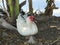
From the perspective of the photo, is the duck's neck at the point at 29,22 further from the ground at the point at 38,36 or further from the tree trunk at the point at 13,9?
the tree trunk at the point at 13,9

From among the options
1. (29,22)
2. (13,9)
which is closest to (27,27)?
(29,22)

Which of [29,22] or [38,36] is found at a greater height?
[29,22]

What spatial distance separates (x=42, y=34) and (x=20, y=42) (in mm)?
223

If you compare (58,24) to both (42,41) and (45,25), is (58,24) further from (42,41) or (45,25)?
(42,41)

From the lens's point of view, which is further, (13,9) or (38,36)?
(13,9)

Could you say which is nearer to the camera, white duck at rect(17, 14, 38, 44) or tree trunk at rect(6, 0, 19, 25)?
white duck at rect(17, 14, 38, 44)

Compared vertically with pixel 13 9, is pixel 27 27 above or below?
below

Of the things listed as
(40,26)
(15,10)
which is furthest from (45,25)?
(15,10)

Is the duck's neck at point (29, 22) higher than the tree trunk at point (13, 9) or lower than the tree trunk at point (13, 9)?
lower

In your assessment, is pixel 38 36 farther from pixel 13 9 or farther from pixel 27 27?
pixel 13 9

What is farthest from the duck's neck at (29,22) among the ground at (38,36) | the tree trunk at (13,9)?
the tree trunk at (13,9)

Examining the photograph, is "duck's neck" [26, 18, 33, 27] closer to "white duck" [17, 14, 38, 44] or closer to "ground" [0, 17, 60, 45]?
"white duck" [17, 14, 38, 44]

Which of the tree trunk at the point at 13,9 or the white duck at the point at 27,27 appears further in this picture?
the tree trunk at the point at 13,9

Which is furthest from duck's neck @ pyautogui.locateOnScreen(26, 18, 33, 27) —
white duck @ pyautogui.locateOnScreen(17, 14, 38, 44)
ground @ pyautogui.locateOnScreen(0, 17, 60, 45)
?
ground @ pyautogui.locateOnScreen(0, 17, 60, 45)
